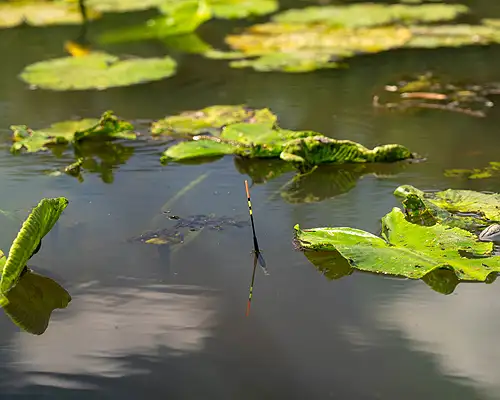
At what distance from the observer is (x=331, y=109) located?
1600 millimetres

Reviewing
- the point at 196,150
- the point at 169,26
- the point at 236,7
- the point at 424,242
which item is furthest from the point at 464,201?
the point at 236,7

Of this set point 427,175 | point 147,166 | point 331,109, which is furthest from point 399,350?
point 331,109

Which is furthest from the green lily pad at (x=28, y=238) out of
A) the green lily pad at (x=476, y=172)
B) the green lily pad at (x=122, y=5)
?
the green lily pad at (x=122, y=5)

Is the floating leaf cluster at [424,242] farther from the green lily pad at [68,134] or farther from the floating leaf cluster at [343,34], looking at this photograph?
the floating leaf cluster at [343,34]

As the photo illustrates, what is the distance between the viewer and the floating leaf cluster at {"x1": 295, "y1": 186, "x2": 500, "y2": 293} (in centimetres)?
87

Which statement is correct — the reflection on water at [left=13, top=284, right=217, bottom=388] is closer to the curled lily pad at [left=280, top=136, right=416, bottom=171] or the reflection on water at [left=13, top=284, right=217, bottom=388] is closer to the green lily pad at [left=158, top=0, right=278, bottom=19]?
the curled lily pad at [left=280, top=136, right=416, bottom=171]

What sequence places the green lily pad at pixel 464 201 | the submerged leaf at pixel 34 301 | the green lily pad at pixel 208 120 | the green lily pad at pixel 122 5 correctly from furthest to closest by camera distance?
the green lily pad at pixel 122 5 < the green lily pad at pixel 208 120 < the green lily pad at pixel 464 201 < the submerged leaf at pixel 34 301

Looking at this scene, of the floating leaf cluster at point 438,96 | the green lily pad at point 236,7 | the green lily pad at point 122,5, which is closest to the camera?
the floating leaf cluster at point 438,96

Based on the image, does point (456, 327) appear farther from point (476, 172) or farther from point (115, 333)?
point (476, 172)

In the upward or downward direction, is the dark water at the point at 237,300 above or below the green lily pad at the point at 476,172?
above

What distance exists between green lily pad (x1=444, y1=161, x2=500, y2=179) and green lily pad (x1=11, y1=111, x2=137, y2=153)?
2.04 ft

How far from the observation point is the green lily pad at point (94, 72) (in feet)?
5.93

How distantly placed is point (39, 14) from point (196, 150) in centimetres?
180

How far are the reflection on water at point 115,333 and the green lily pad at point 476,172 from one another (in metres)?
0.55
